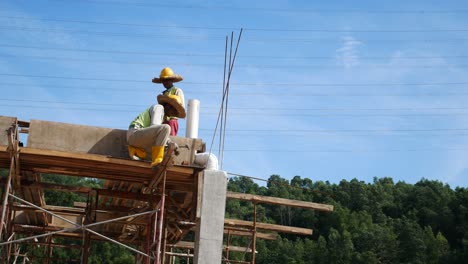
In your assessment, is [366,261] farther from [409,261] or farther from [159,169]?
[159,169]

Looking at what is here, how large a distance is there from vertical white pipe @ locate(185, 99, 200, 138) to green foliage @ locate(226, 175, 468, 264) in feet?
129

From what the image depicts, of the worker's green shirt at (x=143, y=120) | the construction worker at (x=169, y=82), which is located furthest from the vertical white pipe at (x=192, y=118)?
the worker's green shirt at (x=143, y=120)

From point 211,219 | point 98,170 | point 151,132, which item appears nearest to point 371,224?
point 211,219

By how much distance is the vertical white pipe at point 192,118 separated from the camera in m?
12.2

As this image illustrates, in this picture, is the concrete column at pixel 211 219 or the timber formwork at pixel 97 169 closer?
the timber formwork at pixel 97 169

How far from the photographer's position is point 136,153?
10.4 metres

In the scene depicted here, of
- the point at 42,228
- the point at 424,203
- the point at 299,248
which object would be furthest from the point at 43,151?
the point at 424,203

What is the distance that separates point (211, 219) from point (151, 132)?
1.86 metres

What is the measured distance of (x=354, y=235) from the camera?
65500mm

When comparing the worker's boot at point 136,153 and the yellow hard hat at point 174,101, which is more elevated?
the yellow hard hat at point 174,101

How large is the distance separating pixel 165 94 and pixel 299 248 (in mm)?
51390

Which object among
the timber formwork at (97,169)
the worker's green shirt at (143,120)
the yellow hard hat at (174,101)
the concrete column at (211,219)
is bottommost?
the concrete column at (211,219)

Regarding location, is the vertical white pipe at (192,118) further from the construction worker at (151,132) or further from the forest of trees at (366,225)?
the forest of trees at (366,225)

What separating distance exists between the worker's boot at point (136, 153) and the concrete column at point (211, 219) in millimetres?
1119
